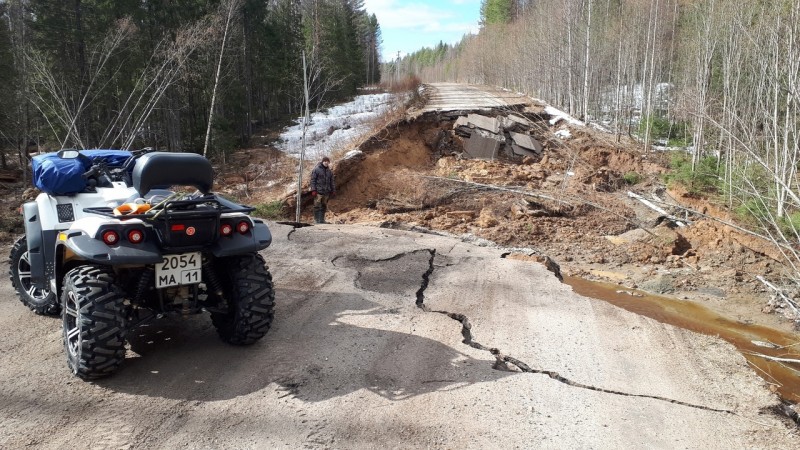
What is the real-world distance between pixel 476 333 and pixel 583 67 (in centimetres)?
2588

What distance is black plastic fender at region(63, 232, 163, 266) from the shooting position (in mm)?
3762

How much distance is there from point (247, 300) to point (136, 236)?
1008mm

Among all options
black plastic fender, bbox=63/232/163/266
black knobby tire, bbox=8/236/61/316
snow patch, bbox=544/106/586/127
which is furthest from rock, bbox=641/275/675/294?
snow patch, bbox=544/106/586/127

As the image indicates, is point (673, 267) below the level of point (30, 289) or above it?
below

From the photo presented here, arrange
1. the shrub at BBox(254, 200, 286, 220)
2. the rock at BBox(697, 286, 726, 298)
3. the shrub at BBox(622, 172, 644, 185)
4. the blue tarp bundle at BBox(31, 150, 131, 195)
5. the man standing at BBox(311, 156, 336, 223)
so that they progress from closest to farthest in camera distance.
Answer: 1. the blue tarp bundle at BBox(31, 150, 131, 195)
2. the rock at BBox(697, 286, 726, 298)
3. the man standing at BBox(311, 156, 336, 223)
4. the shrub at BBox(254, 200, 286, 220)
5. the shrub at BBox(622, 172, 644, 185)

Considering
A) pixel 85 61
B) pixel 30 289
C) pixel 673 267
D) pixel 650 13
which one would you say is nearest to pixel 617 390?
pixel 30 289

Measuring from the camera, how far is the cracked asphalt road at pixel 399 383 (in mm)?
3377

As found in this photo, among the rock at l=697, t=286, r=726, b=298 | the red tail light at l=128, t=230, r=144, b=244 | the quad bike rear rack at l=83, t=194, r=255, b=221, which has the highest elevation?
the quad bike rear rack at l=83, t=194, r=255, b=221

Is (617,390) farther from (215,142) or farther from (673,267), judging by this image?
(215,142)

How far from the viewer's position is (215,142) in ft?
76.7

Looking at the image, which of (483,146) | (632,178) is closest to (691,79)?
(632,178)

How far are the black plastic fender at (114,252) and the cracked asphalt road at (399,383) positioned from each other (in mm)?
923

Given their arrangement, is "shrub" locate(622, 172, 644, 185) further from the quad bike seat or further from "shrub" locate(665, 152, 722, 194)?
the quad bike seat

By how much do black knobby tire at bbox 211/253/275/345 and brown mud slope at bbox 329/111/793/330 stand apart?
25.0ft
